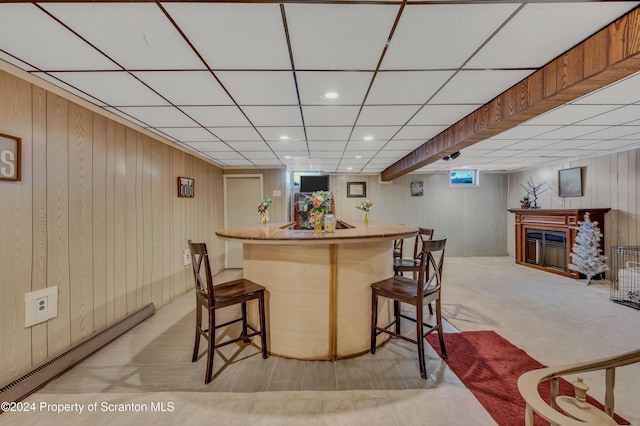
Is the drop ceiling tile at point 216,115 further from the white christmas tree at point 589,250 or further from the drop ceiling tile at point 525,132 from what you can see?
the white christmas tree at point 589,250

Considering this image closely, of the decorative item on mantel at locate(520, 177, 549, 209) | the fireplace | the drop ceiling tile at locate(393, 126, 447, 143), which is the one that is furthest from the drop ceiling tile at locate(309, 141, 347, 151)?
the decorative item on mantel at locate(520, 177, 549, 209)

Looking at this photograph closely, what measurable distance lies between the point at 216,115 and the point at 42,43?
1356 mm

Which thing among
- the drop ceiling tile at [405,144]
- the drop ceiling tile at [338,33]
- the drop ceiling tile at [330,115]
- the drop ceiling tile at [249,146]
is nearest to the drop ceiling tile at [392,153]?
the drop ceiling tile at [405,144]

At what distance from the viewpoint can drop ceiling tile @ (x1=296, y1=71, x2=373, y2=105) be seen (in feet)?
6.57

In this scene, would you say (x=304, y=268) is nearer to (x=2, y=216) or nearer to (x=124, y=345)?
(x=124, y=345)

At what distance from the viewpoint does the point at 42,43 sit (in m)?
1.60

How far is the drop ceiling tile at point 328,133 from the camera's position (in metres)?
3.32

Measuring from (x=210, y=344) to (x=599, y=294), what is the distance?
560cm

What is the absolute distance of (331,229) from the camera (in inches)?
104

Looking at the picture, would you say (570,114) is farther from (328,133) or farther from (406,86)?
(328,133)

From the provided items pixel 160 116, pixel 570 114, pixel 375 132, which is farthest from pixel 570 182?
pixel 160 116

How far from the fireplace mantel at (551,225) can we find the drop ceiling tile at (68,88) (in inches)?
287

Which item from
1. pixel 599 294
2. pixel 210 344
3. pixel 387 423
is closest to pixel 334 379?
pixel 387 423

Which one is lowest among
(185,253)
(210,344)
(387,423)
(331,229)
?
(387,423)
